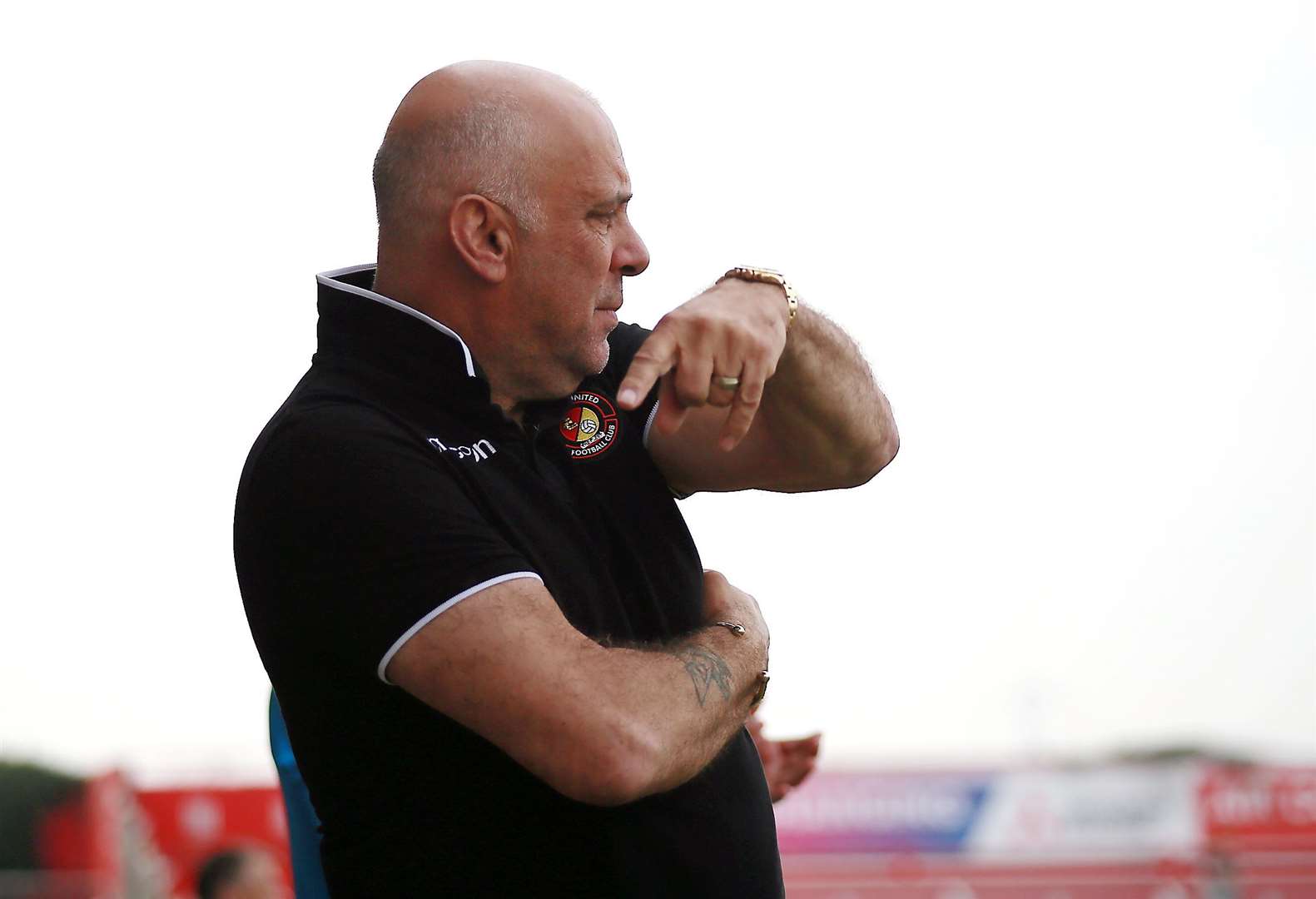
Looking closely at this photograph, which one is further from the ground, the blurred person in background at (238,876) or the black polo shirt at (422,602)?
the blurred person in background at (238,876)

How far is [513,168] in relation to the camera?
2553mm

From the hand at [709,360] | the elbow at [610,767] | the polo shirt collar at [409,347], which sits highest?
the polo shirt collar at [409,347]

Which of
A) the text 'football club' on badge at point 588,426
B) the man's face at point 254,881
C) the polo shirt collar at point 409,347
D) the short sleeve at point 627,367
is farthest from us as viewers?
the man's face at point 254,881

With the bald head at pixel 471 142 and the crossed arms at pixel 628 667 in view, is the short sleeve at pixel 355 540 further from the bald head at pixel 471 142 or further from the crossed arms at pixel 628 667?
the bald head at pixel 471 142

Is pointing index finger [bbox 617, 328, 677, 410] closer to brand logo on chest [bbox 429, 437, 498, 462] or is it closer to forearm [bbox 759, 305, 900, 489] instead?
brand logo on chest [bbox 429, 437, 498, 462]

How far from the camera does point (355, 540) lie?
2184 millimetres

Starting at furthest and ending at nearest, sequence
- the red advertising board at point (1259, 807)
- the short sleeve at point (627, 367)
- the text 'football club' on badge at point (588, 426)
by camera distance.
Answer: the red advertising board at point (1259, 807), the short sleeve at point (627, 367), the text 'football club' on badge at point (588, 426)

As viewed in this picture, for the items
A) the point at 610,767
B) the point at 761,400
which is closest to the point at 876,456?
the point at 761,400

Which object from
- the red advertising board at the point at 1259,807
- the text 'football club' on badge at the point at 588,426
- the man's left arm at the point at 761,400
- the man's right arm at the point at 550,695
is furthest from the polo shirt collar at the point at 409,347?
the red advertising board at the point at 1259,807

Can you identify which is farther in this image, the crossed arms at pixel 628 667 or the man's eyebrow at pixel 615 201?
the man's eyebrow at pixel 615 201

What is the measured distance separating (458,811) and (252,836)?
1445cm

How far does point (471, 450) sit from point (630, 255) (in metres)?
0.48

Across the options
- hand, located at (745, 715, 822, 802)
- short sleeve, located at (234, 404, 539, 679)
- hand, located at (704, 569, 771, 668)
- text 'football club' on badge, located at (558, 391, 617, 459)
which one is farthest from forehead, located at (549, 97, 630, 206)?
hand, located at (745, 715, 822, 802)

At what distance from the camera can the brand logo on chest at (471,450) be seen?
2.38 metres
